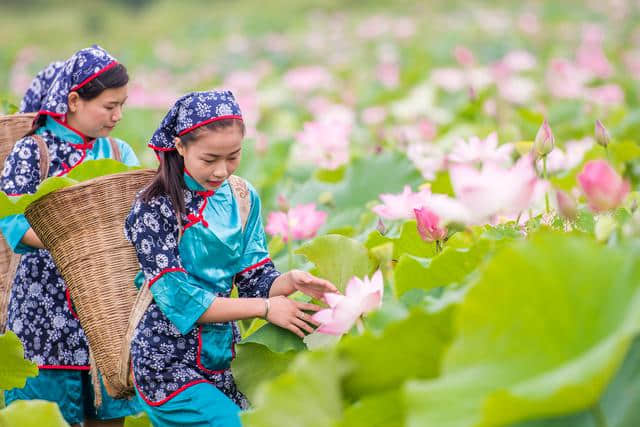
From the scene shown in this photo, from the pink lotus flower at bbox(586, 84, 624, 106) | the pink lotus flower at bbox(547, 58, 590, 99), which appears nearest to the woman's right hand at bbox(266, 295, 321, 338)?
the pink lotus flower at bbox(586, 84, 624, 106)

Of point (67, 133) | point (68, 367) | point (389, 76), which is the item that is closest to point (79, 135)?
point (67, 133)

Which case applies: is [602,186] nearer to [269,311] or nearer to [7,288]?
[269,311]

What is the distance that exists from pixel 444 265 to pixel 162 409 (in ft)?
2.01

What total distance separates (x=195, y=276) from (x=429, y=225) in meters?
0.45

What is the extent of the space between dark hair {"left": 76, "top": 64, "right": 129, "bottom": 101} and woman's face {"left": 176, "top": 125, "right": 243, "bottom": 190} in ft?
1.48

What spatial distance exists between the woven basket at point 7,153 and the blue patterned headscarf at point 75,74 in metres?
0.16

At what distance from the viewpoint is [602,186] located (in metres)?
1.28

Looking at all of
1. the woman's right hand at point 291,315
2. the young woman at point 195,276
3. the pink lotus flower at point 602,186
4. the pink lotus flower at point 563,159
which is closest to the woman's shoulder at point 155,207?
the young woman at point 195,276

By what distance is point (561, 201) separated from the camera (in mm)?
1408

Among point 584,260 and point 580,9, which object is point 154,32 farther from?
point 584,260

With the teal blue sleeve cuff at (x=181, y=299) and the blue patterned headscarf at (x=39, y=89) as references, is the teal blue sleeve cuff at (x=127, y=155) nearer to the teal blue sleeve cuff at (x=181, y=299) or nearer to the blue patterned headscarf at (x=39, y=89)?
the blue patterned headscarf at (x=39, y=89)

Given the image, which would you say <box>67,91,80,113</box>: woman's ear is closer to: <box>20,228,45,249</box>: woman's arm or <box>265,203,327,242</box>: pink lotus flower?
<box>20,228,45,249</box>: woman's arm

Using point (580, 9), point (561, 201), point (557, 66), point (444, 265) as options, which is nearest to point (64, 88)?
point (444, 265)

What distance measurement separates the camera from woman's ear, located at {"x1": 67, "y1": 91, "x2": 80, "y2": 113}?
82.8 inches
